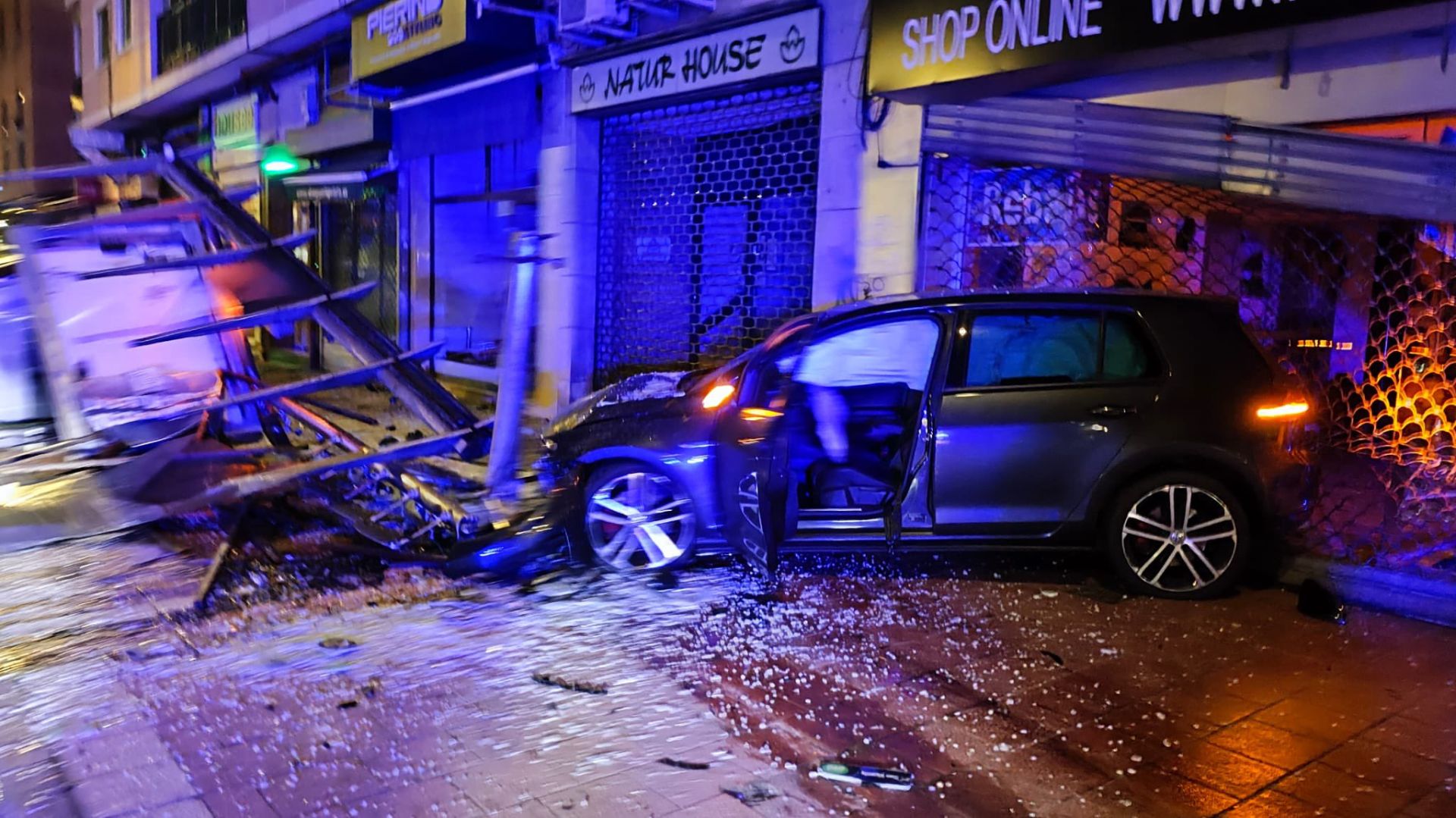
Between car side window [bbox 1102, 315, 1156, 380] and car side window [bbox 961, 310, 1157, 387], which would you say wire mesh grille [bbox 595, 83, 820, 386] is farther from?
car side window [bbox 1102, 315, 1156, 380]

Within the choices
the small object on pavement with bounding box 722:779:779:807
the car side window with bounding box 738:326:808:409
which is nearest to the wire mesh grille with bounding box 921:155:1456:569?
the car side window with bounding box 738:326:808:409

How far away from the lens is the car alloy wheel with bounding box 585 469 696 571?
19.0 feet

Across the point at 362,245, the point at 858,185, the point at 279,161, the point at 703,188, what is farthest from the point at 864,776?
the point at 279,161

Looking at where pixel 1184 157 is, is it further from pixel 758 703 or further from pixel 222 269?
pixel 222 269

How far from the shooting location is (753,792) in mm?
3492

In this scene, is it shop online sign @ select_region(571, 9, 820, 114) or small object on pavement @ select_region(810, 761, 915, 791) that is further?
shop online sign @ select_region(571, 9, 820, 114)

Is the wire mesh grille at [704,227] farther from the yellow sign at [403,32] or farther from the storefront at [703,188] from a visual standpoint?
the yellow sign at [403,32]

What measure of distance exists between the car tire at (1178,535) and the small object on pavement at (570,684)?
3.01 m

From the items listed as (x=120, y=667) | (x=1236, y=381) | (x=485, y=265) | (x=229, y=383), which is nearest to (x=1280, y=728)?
(x=1236, y=381)

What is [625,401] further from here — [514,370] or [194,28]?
[194,28]

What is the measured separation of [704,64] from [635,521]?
20.0 feet

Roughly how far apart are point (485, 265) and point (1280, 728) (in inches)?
484

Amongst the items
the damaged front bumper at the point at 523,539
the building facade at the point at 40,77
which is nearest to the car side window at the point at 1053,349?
the damaged front bumper at the point at 523,539

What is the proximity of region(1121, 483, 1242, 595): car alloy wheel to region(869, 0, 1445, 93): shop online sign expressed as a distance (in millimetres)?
3027
